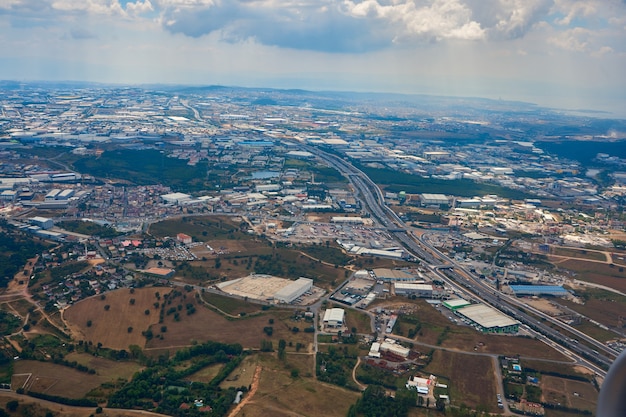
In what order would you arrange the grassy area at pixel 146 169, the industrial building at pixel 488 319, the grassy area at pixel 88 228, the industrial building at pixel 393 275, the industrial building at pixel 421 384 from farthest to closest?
1. the grassy area at pixel 146 169
2. the grassy area at pixel 88 228
3. the industrial building at pixel 393 275
4. the industrial building at pixel 488 319
5. the industrial building at pixel 421 384

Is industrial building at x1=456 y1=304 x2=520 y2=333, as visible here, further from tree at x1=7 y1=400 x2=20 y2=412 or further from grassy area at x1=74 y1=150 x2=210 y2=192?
grassy area at x1=74 y1=150 x2=210 y2=192

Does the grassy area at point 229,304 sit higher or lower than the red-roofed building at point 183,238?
lower

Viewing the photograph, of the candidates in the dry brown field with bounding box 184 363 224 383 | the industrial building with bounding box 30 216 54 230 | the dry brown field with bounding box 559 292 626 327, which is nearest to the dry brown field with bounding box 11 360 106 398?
the dry brown field with bounding box 184 363 224 383

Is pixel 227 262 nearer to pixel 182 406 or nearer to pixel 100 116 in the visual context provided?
pixel 182 406

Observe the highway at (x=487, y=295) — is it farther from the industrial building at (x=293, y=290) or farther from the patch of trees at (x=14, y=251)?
the patch of trees at (x=14, y=251)

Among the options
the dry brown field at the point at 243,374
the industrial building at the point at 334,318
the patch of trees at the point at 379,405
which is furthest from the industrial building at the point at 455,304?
the dry brown field at the point at 243,374

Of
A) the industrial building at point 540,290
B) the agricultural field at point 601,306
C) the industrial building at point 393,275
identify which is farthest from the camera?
the industrial building at point 393,275

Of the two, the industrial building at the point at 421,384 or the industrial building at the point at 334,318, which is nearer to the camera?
the industrial building at the point at 421,384

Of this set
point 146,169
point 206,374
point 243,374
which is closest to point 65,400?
point 206,374
